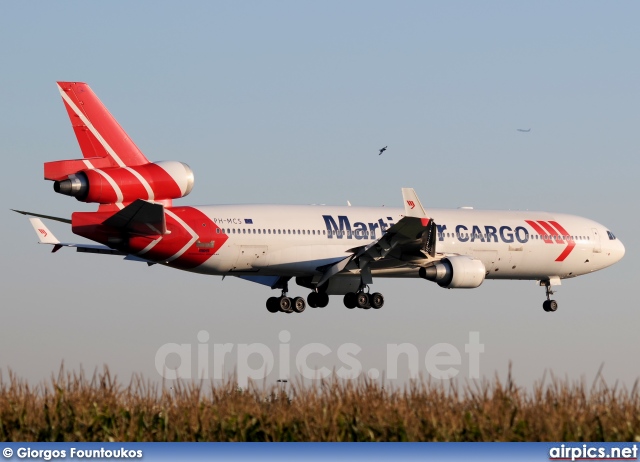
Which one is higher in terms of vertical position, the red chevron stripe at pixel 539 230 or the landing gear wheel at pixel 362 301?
the red chevron stripe at pixel 539 230

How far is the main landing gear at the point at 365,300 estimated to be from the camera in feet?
177

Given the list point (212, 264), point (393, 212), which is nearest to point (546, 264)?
point (393, 212)

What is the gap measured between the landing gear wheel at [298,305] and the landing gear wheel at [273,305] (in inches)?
33.5

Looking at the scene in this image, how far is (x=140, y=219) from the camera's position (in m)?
45.4

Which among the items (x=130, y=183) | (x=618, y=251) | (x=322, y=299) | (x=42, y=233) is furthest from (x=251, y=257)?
(x=618, y=251)

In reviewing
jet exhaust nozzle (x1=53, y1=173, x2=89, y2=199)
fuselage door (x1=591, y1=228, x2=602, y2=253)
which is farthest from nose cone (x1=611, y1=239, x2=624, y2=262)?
jet exhaust nozzle (x1=53, y1=173, x2=89, y2=199)

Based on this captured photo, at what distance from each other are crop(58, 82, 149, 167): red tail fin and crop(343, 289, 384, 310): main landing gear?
12.4 metres

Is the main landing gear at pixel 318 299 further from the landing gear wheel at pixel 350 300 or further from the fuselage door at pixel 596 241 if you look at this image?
the fuselage door at pixel 596 241

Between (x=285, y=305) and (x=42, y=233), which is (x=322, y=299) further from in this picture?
(x=42, y=233)

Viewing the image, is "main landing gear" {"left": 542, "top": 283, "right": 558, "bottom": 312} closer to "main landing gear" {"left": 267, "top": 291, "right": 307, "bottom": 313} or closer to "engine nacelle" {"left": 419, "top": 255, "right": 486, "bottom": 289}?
"engine nacelle" {"left": 419, "top": 255, "right": 486, "bottom": 289}

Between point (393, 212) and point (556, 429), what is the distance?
32765 mm

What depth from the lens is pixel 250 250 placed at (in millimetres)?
50125

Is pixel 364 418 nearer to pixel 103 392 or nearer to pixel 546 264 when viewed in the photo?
pixel 103 392

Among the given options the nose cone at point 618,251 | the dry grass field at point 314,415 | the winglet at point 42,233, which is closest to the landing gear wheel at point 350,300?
the winglet at point 42,233
